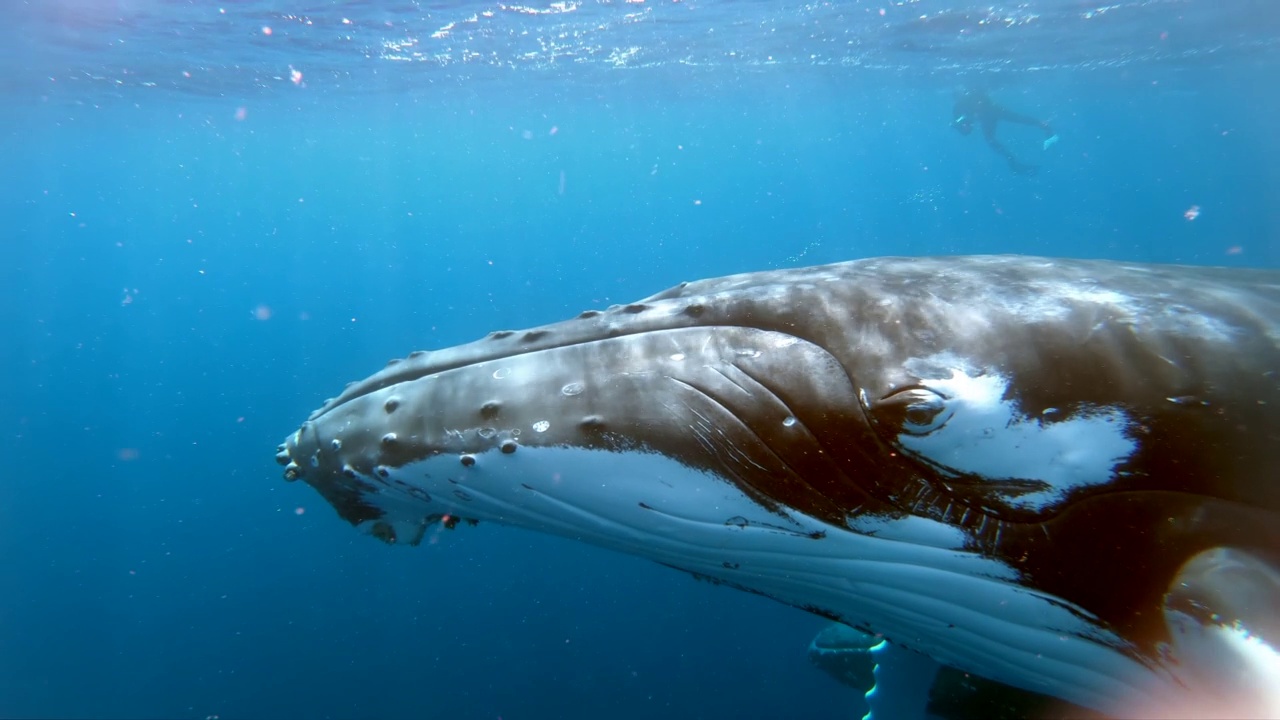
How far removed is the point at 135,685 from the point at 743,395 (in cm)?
2549

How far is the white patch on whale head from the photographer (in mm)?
2625

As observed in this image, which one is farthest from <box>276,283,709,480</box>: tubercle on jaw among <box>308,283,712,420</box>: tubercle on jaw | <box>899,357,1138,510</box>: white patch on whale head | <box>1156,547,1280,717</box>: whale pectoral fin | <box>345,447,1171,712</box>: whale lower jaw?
<box>1156,547,1280,717</box>: whale pectoral fin

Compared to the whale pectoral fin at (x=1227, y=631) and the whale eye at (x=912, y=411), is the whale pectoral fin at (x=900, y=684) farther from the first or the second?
the whale eye at (x=912, y=411)

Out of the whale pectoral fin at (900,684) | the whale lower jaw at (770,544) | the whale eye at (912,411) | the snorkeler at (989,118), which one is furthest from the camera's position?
the snorkeler at (989,118)

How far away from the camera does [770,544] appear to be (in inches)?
121

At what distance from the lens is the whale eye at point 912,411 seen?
2668 mm

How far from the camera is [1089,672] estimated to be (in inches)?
125

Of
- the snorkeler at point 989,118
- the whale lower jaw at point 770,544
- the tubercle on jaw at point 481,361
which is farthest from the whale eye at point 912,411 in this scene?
the snorkeler at point 989,118

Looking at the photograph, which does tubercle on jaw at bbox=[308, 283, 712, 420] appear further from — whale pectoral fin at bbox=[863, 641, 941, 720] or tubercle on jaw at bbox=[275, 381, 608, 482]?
whale pectoral fin at bbox=[863, 641, 941, 720]

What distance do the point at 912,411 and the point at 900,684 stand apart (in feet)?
14.8

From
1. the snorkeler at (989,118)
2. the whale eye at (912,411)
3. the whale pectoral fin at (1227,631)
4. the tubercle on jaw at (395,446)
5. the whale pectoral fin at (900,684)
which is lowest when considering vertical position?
the whale pectoral fin at (900,684)

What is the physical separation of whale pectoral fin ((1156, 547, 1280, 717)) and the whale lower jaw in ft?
1.35

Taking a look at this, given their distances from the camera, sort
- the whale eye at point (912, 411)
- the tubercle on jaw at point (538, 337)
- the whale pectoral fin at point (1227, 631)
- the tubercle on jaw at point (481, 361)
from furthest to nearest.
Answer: the tubercle on jaw at point (538, 337) → the tubercle on jaw at point (481, 361) → the whale eye at point (912, 411) → the whale pectoral fin at point (1227, 631)

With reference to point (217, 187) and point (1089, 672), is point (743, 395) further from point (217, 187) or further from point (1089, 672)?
point (217, 187)
